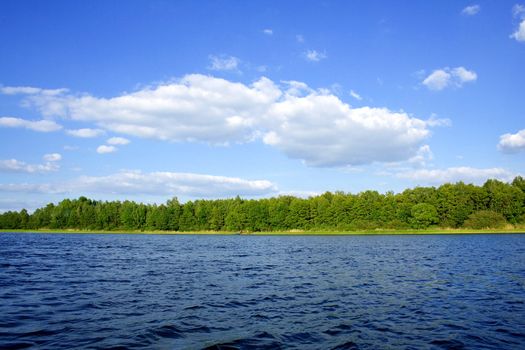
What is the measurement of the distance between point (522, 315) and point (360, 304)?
8368mm

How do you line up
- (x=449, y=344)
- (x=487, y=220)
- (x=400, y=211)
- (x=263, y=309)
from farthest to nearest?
(x=400, y=211)
(x=487, y=220)
(x=263, y=309)
(x=449, y=344)

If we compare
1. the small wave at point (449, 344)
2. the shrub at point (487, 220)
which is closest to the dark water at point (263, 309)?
the small wave at point (449, 344)

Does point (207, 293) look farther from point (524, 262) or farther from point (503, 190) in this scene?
point (503, 190)

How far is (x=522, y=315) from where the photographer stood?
1994 cm

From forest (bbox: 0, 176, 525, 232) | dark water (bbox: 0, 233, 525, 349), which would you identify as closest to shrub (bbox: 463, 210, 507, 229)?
forest (bbox: 0, 176, 525, 232)

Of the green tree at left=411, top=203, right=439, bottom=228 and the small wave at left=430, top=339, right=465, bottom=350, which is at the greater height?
the green tree at left=411, top=203, right=439, bottom=228

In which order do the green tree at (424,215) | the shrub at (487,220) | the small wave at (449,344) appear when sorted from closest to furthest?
the small wave at (449,344), the shrub at (487,220), the green tree at (424,215)

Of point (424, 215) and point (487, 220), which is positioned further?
point (424, 215)

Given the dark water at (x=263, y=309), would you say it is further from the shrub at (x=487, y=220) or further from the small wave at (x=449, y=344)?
the shrub at (x=487, y=220)

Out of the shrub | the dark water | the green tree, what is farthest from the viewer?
the green tree

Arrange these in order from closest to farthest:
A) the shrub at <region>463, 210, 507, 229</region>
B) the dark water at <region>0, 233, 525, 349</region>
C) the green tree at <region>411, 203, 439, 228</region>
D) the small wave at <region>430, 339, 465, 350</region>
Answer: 1. the small wave at <region>430, 339, 465, 350</region>
2. the dark water at <region>0, 233, 525, 349</region>
3. the shrub at <region>463, 210, 507, 229</region>
4. the green tree at <region>411, 203, 439, 228</region>

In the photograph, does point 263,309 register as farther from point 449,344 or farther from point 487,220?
point 487,220

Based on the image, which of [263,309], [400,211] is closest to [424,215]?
[400,211]

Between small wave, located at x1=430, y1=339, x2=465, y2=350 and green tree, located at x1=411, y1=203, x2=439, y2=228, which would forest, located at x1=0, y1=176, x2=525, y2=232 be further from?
small wave, located at x1=430, y1=339, x2=465, y2=350
